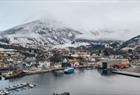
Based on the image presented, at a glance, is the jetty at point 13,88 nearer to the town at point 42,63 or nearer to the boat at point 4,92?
the boat at point 4,92

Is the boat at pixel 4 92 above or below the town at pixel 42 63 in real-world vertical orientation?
below

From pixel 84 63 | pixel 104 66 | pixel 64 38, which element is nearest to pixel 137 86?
pixel 104 66

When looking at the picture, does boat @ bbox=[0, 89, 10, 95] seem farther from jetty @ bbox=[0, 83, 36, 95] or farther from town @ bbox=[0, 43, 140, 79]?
town @ bbox=[0, 43, 140, 79]

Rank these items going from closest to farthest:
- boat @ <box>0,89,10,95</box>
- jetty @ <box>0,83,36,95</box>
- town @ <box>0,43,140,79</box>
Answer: boat @ <box>0,89,10,95</box>
jetty @ <box>0,83,36,95</box>
town @ <box>0,43,140,79</box>

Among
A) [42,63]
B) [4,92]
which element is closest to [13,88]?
[4,92]

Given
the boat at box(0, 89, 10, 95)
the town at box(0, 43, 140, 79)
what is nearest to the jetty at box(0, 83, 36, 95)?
the boat at box(0, 89, 10, 95)

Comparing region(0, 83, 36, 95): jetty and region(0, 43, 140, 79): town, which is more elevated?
region(0, 43, 140, 79): town

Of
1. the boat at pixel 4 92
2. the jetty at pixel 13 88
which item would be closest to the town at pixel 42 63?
the jetty at pixel 13 88

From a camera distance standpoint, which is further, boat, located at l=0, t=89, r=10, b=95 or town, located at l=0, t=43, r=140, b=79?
town, located at l=0, t=43, r=140, b=79

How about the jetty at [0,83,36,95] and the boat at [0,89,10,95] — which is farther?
the jetty at [0,83,36,95]

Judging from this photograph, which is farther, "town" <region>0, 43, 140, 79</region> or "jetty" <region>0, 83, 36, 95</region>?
"town" <region>0, 43, 140, 79</region>

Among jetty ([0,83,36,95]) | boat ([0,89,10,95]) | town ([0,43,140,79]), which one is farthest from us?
town ([0,43,140,79])

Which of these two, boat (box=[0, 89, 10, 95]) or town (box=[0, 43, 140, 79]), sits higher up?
town (box=[0, 43, 140, 79])
